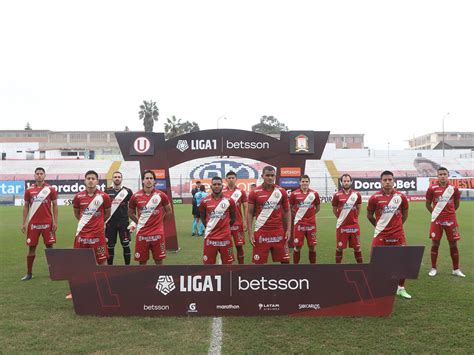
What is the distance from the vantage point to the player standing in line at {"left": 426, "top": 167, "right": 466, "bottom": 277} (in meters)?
7.39

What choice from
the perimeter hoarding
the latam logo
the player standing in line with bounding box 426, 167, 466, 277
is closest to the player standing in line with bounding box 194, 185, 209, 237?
the perimeter hoarding

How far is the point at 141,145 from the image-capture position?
439 inches

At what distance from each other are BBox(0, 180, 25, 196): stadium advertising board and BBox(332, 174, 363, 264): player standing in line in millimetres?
33979

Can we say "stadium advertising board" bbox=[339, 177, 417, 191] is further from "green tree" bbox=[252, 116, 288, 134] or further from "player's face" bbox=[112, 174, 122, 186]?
"green tree" bbox=[252, 116, 288, 134]

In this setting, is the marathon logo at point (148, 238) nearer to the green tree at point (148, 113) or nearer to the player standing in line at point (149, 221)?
the player standing in line at point (149, 221)

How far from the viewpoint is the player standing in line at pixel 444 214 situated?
7395mm

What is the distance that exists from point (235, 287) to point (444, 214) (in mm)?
4605

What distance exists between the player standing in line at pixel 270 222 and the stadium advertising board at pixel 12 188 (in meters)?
34.2

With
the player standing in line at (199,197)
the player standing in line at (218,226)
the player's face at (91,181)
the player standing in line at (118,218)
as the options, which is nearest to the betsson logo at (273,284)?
the player standing in line at (218,226)

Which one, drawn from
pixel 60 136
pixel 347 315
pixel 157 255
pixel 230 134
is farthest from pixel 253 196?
pixel 60 136

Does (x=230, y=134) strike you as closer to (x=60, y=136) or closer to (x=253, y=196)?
(x=253, y=196)

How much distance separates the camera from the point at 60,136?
80188 millimetres

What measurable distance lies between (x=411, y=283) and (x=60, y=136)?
273 feet

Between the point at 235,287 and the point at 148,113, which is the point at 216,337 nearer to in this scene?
the point at 235,287
